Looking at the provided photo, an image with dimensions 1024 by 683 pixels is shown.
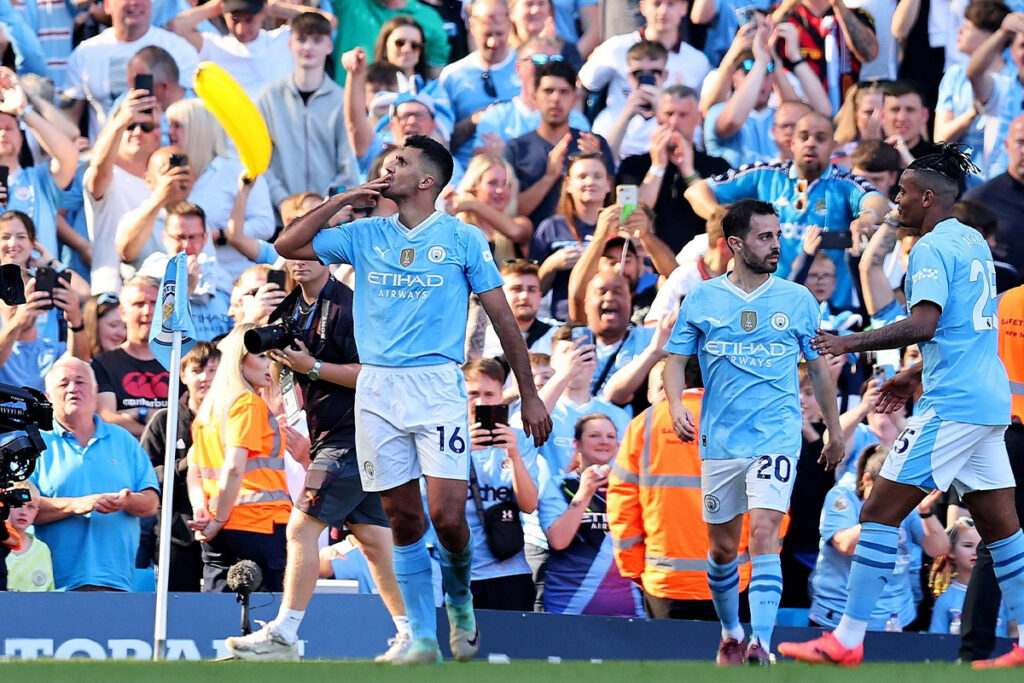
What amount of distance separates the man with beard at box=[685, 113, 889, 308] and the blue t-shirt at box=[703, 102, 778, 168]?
1114 mm

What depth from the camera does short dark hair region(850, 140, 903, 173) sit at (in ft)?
43.2

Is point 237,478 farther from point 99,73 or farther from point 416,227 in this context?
point 99,73

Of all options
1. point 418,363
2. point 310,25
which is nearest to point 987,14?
point 310,25

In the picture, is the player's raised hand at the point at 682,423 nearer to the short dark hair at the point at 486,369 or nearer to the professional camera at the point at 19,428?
the short dark hair at the point at 486,369

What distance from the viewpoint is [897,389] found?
8445 millimetres

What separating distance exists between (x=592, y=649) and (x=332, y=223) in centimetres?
289

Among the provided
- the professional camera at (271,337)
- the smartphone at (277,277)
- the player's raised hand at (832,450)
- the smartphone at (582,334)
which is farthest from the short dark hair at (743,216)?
the smartphone at (277,277)

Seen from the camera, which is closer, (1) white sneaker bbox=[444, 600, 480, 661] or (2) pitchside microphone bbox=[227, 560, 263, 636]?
(1) white sneaker bbox=[444, 600, 480, 661]

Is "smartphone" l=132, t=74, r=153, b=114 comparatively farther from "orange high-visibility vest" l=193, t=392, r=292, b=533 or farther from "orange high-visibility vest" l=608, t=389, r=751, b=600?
"orange high-visibility vest" l=608, t=389, r=751, b=600

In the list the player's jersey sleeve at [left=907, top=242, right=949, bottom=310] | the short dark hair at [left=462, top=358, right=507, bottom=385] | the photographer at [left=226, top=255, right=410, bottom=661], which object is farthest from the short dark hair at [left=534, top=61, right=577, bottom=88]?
the player's jersey sleeve at [left=907, top=242, right=949, bottom=310]

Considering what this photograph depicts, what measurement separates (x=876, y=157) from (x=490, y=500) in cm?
471

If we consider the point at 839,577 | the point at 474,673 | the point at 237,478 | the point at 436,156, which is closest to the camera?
the point at 474,673

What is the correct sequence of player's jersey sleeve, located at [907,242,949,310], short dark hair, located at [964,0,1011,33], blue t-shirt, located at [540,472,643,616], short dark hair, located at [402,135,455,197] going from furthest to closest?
short dark hair, located at [964,0,1011,33] → blue t-shirt, located at [540,472,643,616] → short dark hair, located at [402,135,455,197] → player's jersey sleeve, located at [907,242,949,310]

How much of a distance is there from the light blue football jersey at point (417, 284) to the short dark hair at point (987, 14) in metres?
8.12
